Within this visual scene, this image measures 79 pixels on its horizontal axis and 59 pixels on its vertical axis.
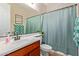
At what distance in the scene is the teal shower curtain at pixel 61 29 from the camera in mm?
1777

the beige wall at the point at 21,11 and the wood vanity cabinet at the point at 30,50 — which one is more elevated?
the beige wall at the point at 21,11

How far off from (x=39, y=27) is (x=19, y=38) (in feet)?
1.35

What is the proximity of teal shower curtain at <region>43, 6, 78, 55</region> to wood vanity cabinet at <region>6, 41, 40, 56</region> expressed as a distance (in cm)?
19

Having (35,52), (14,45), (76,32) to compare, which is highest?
(76,32)

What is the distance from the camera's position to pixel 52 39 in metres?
1.79

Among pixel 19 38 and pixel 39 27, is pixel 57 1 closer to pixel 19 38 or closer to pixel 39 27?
pixel 39 27

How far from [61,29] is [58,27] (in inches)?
2.4

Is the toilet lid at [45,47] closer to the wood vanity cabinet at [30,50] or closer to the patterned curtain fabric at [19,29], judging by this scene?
the wood vanity cabinet at [30,50]

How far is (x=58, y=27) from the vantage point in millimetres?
1797

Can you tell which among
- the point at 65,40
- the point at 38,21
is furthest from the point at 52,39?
the point at 38,21

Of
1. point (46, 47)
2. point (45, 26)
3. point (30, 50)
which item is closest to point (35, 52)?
point (30, 50)

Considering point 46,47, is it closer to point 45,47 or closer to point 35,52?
point 45,47

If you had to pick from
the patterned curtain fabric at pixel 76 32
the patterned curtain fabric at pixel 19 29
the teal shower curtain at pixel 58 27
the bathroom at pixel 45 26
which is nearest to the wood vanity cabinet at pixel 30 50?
the bathroom at pixel 45 26

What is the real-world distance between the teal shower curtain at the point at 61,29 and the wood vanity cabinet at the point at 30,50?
0.19m
